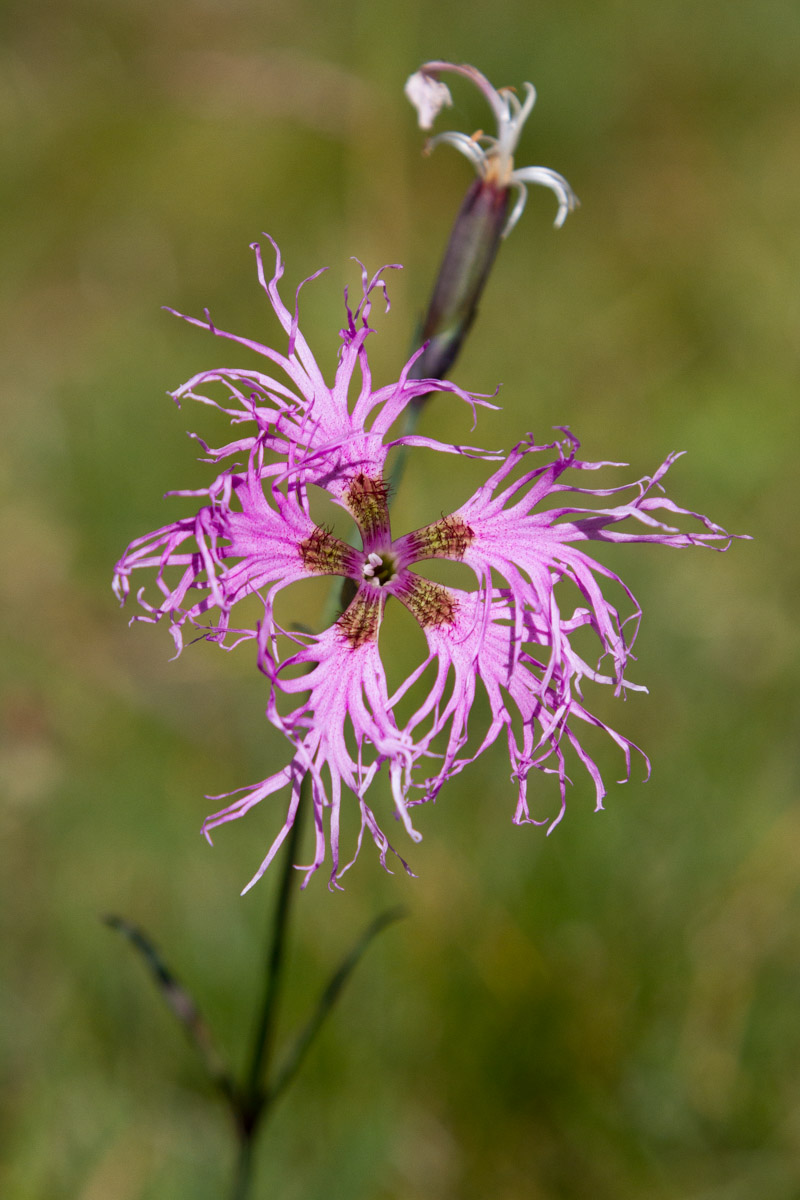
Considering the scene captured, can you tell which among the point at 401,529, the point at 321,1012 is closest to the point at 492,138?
the point at 321,1012

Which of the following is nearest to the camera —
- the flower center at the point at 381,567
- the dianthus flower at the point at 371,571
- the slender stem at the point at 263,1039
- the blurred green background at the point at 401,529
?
the dianthus flower at the point at 371,571

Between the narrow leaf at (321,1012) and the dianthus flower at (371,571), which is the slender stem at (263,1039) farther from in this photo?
the dianthus flower at (371,571)

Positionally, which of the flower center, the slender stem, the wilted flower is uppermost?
the wilted flower

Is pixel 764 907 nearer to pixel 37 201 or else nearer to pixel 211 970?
pixel 211 970

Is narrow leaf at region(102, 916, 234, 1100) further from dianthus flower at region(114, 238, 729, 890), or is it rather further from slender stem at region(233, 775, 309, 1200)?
dianthus flower at region(114, 238, 729, 890)

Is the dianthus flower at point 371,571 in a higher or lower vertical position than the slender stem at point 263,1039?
higher

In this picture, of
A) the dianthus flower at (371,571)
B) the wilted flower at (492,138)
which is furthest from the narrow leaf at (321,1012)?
the wilted flower at (492,138)

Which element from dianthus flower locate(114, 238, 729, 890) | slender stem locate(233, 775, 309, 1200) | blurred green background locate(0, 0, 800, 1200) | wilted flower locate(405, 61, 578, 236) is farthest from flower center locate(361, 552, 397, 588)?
blurred green background locate(0, 0, 800, 1200)
